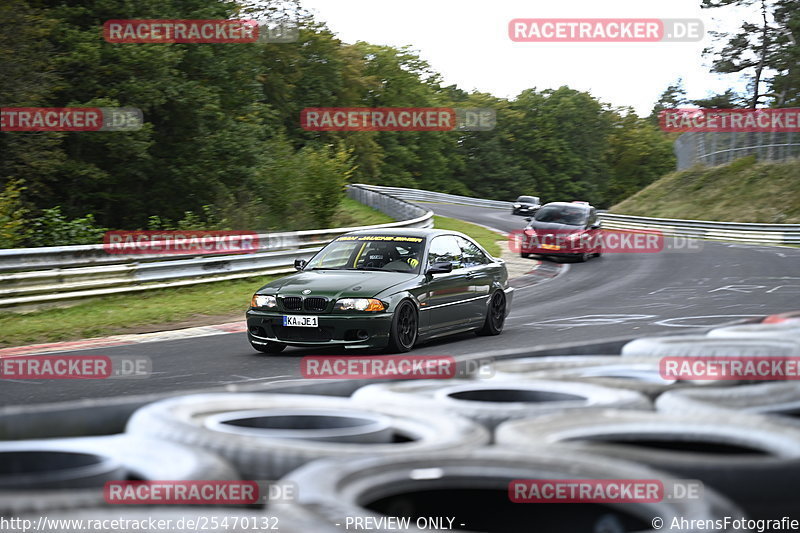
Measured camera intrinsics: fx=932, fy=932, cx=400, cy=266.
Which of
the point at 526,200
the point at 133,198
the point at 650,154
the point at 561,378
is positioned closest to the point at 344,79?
the point at 526,200

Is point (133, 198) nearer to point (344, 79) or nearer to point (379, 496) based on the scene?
point (379, 496)

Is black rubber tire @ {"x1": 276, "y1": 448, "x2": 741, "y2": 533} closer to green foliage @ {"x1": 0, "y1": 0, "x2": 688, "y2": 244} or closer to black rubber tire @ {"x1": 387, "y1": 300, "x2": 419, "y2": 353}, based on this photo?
black rubber tire @ {"x1": 387, "y1": 300, "x2": 419, "y2": 353}

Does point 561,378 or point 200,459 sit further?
point 561,378

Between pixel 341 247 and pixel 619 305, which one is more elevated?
pixel 341 247

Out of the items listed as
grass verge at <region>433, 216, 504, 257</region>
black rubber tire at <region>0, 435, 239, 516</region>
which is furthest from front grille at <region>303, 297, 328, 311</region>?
grass verge at <region>433, 216, 504, 257</region>

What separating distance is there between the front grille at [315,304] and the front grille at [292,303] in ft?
0.23

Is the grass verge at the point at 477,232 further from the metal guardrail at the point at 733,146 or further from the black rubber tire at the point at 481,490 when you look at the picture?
the black rubber tire at the point at 481,490

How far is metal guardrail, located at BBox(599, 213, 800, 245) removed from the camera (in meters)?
38.1

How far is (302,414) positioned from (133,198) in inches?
1168

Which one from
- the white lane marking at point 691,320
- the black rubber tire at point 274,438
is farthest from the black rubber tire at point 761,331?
the white lane marking at point 691,320

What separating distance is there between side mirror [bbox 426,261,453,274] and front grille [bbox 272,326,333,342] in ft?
5.44

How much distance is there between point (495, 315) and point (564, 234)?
1503 cm

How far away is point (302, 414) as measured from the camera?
358cm

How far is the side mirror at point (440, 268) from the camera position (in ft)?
37.4
